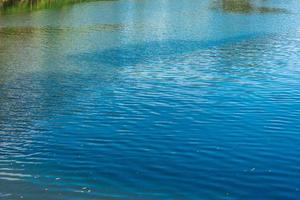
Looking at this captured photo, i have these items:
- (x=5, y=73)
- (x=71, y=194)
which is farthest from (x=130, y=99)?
(x=71, y=194)

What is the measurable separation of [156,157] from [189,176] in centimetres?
184

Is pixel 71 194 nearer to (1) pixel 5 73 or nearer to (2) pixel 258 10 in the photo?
(1) pixel 5 73

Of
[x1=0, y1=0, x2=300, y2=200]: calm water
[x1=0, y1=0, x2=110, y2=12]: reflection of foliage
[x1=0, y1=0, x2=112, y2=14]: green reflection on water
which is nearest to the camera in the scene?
[x1=0, y1=0, x2=300, y2=200]: calm water

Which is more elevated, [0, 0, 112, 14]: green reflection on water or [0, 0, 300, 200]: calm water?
[0, 0, 112, 14]: green reflection on water

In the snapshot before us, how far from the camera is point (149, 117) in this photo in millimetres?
21391

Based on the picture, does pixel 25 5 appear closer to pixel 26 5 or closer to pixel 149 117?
pixel 26 5

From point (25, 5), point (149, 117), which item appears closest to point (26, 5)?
point (25, 5)

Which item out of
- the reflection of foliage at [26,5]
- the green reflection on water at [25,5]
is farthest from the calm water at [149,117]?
the reflection of foliage at [26,5]

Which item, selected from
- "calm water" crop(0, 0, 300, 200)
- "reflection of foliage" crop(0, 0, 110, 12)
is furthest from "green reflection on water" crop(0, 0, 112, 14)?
"calm water" crop(0, 0, 300, 200)

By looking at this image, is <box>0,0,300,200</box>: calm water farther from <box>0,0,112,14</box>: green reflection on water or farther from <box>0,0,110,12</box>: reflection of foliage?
<box>0,0,110,12</box>: reflection of foliage

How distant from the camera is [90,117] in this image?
21234 millimetres

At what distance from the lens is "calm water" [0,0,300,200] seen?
14445 mm

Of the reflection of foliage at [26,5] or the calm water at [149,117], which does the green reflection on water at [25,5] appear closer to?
the reflection of foliage at [26,5]

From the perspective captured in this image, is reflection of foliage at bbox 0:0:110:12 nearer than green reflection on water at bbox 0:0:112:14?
No
